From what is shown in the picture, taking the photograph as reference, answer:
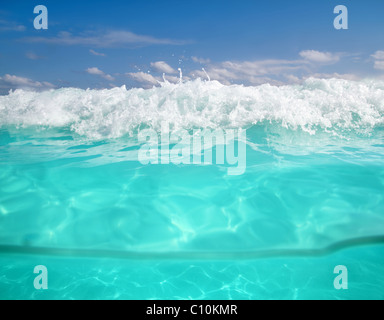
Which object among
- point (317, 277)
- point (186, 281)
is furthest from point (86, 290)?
point (317, 277)

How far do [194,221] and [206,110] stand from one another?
5.71 meters

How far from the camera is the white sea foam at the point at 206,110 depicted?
8539 mm

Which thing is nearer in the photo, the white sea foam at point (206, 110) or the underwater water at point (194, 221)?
the underwater water at point (194, 221)

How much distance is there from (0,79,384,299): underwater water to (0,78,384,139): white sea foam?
116 cm

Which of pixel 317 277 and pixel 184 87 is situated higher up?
pixel 184 87

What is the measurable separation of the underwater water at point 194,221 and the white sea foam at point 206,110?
3.81 feet

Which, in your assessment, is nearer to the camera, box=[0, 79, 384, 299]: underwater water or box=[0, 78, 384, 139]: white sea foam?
box=[0, 79, 384, 299]: underwater water

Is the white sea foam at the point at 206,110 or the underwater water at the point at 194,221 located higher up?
the white sea foam at the point at 206,110

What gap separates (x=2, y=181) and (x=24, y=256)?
2200 millimetres

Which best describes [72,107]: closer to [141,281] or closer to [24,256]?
[24,256]

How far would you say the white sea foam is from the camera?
28.0ft

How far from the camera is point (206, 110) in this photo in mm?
9016

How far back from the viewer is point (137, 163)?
567 centimetres

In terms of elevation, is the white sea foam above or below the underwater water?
above
